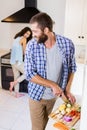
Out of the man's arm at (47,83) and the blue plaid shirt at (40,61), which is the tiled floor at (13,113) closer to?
the blue plaid shirt at (40,61)

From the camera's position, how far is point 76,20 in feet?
10.9

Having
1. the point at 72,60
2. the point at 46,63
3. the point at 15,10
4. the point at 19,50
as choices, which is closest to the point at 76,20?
the point at 19,50

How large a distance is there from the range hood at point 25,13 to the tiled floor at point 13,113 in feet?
4.46

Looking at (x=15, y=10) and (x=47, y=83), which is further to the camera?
(x=15, y=10)

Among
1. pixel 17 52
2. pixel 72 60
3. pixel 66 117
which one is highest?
pixel 72 60

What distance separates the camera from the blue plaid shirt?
63.2 inches

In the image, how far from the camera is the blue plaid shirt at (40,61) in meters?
1.60

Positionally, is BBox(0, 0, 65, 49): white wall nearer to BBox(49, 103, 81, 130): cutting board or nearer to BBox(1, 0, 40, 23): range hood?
BBox(1, 0, 40, 23): range hood

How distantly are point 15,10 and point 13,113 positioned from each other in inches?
83.7

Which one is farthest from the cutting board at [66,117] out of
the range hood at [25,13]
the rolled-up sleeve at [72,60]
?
the range hood at [25,13]

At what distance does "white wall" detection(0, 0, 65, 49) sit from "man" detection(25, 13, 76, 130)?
2379 millimetres

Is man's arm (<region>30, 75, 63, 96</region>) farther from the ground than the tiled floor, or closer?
farther from the ground

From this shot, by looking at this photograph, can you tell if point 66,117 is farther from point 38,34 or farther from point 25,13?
point 25,13

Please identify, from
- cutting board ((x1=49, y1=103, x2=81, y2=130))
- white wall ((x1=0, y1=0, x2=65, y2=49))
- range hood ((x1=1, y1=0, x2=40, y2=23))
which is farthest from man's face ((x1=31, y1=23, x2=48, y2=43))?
white wall ((x1=0, y1=0, x2=65, y2=49))
